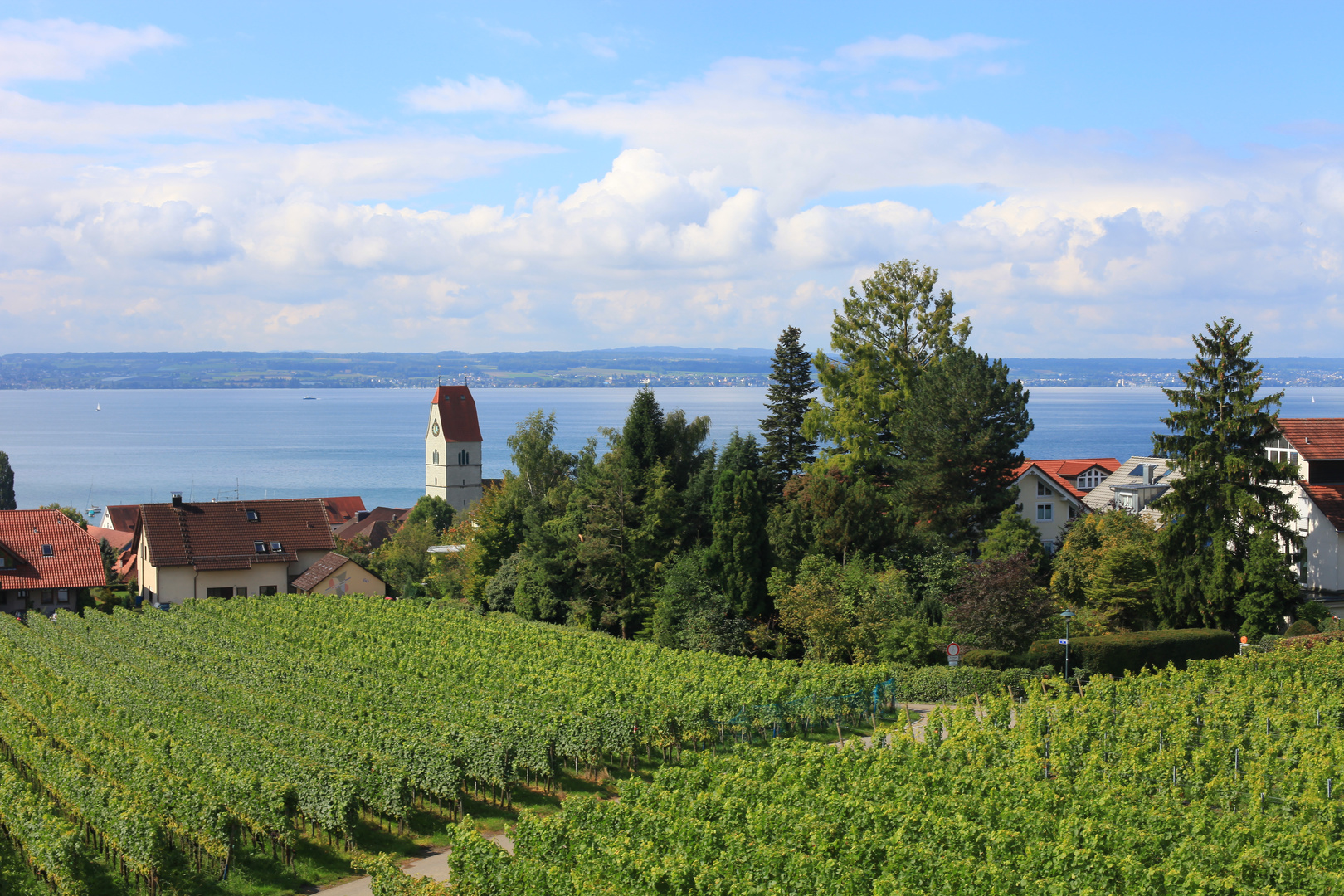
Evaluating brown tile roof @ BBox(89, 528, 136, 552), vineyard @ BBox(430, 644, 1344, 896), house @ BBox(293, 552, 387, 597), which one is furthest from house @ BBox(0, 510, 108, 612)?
vineyard @ BBox(430, 644, 1344, 896)

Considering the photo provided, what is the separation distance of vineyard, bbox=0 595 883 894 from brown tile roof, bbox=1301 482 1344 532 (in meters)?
22.9

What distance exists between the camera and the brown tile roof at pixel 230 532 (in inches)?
2111

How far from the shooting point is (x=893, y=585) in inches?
1522

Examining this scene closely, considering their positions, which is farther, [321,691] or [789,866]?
[321,691]

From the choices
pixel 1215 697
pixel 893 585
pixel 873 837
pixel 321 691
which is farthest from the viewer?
pixel 893 585

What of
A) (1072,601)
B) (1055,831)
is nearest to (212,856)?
(1055,831)

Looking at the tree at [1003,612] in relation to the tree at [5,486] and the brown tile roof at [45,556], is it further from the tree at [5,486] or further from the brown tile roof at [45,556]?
the tree at [5,486]

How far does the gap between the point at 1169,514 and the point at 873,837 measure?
1093 inches

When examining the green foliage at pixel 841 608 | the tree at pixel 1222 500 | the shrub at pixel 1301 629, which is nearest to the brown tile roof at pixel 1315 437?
the tree at pixel 1222 500

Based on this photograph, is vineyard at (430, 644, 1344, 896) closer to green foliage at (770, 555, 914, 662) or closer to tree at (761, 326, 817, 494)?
green foliage at (770, 555, 914, 662)

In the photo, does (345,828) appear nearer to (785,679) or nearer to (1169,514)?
(785,679)

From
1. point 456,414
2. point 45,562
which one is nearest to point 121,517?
point 456,414

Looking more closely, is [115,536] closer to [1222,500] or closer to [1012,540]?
[1012,540]

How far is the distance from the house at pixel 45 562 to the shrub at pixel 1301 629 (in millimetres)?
51360
